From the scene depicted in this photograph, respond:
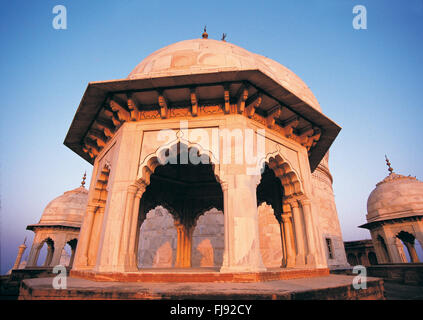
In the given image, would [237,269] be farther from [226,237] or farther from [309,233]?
[309,233]

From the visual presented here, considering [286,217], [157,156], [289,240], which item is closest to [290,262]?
[289,240]

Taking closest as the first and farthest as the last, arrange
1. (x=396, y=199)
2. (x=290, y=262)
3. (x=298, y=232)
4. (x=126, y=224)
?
(x=126, y=224) < (x=298, y=232) < (x=290, y=262) < (x=396, y=199)

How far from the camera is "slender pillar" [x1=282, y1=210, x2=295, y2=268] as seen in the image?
830 centimetres

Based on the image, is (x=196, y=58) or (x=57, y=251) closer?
(x=196, y=58)

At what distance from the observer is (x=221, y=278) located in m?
4.64

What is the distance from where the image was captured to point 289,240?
8594 mm

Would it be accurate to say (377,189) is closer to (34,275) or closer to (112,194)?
(112,194)

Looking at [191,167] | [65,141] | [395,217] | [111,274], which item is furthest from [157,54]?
[395,217]

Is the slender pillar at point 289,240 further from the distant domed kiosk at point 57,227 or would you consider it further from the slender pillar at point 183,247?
the distant domed kiosk at point 57,227

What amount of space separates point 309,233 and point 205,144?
4.20 meters

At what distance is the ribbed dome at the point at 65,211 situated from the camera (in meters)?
20.9

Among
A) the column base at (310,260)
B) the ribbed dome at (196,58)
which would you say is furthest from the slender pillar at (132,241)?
the column base at (310,260)
